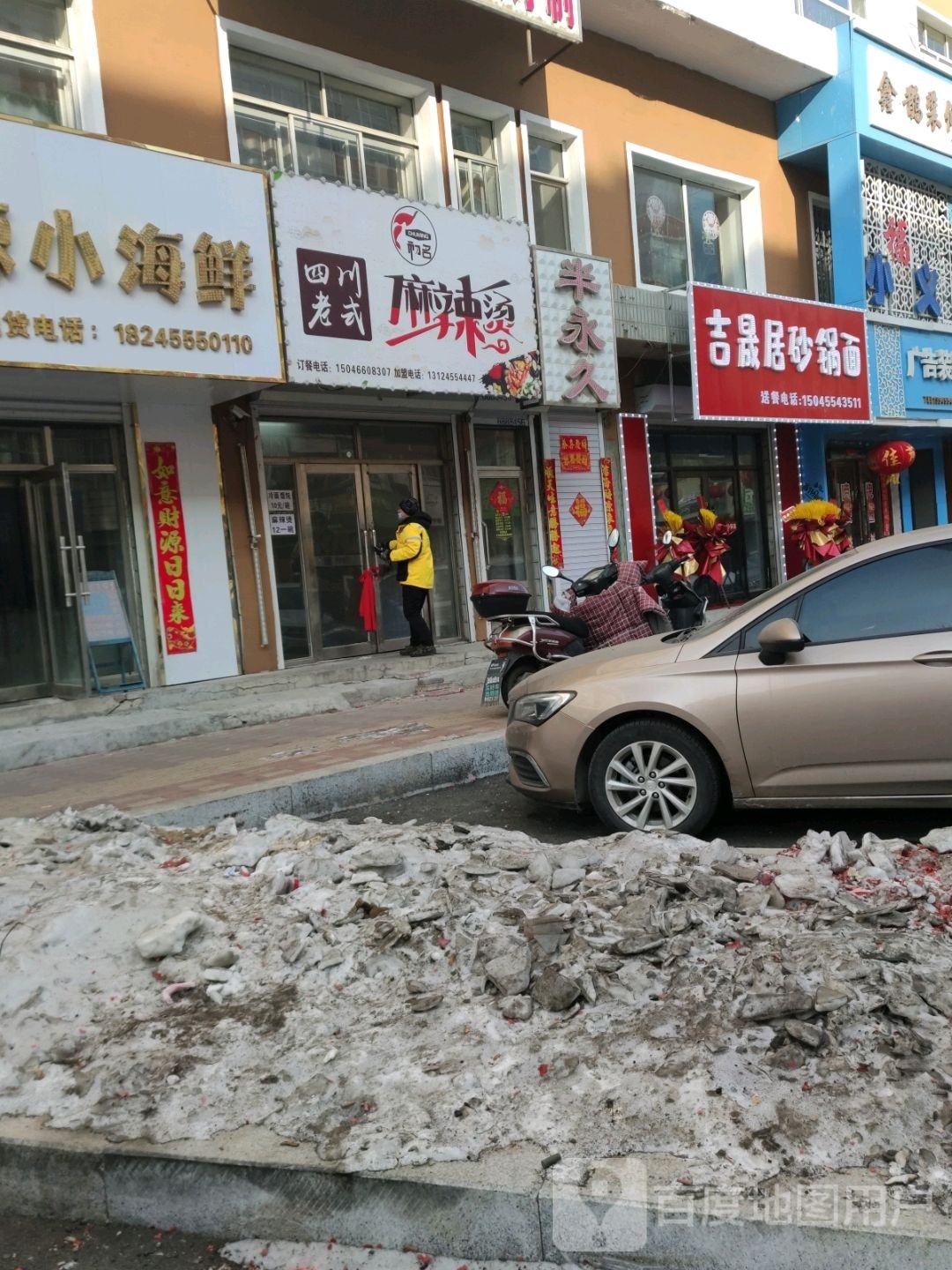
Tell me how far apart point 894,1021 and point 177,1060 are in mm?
1985

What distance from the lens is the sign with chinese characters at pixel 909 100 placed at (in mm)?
17688

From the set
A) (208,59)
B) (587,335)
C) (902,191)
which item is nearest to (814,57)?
(902,191)

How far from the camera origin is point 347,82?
1264 cm

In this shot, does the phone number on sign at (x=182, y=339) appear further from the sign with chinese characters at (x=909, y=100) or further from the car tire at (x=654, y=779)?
the sign with chinese characters at (x=909, y=100)

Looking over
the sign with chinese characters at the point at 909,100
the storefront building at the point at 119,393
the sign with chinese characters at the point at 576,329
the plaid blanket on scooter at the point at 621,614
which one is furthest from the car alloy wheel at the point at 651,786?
the sign with chinese characters at the point at 909,100

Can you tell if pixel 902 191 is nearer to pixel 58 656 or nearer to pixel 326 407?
pixel 326 407

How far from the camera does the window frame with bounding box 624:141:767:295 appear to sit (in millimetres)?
15578

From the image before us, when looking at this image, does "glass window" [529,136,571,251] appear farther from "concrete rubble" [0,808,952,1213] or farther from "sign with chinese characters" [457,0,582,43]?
"concrete rubble" [0,808,952,1213]

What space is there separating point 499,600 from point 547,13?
803cm

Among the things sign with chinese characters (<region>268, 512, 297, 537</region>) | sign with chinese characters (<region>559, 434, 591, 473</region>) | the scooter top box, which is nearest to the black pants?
sign with chinese characters (<region>268, 512, 297, 537</region>)

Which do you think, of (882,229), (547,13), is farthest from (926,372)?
(547,13)

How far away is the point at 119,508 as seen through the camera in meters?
10.8

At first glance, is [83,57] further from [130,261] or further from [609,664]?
[609,664]

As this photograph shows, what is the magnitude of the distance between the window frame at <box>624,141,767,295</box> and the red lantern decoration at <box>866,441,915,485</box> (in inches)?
164
